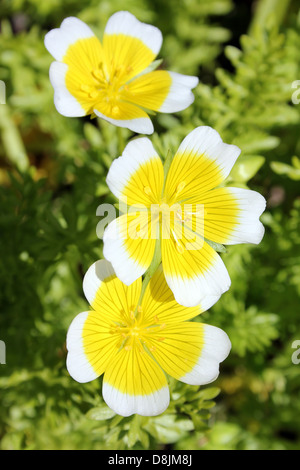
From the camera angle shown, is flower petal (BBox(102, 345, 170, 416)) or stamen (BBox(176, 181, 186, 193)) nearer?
flower petal (BBox(102, 345, 170, 416))

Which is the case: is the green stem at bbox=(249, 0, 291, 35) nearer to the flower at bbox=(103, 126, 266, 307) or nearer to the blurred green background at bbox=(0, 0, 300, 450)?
the blurred green background at bbox=(0, 0, 300, 450)

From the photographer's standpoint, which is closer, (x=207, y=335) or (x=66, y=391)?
(x=207, y=335)

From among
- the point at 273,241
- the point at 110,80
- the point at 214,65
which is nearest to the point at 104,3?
the point at 214,65

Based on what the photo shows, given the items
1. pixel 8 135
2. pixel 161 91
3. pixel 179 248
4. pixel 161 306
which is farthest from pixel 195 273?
pixel 8 135

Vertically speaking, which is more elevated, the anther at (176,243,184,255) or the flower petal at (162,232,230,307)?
the anther at (176,243,184,255)

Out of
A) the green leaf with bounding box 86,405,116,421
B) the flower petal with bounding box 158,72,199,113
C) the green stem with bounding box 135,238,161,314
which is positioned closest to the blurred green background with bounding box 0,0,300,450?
the green leaf with bounding box 86,405,116,421

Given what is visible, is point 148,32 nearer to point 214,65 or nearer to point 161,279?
point 161,279

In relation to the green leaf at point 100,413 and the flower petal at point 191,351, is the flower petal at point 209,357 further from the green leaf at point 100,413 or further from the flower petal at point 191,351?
the green leaf at point 100,413
